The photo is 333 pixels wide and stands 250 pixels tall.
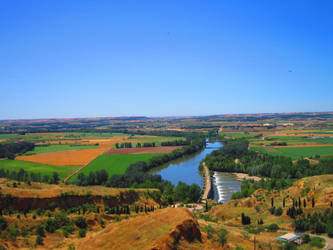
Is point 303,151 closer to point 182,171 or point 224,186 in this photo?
point 224,186

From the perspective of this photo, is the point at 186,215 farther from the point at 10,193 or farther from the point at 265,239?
the point at 10,193

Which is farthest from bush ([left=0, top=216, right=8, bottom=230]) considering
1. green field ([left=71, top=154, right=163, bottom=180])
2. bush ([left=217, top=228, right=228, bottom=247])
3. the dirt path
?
green field ([left=71, top=154, right=163, bottom=180])

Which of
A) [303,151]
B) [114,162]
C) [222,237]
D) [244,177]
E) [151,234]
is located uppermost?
[151,234]

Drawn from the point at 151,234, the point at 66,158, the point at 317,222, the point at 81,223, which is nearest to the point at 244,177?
the point at 317,222

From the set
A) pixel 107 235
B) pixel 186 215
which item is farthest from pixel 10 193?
pixel 186 215

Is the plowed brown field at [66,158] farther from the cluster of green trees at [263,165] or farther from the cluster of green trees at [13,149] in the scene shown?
the cluster of green trees at [263,165]

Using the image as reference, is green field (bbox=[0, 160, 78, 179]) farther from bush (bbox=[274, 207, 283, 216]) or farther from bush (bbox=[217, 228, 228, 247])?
bush (bbox=[217, 228, 228, 247])
